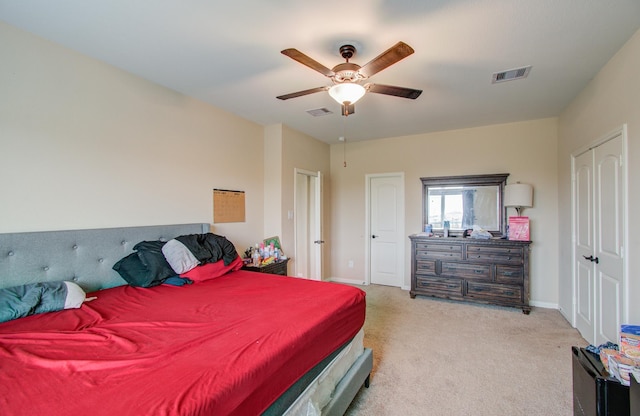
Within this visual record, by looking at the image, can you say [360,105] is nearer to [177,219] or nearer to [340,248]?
[177,219]

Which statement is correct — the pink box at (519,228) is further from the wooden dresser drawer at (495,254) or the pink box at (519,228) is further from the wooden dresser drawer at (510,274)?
the wooden dresser drawer at (510,274)

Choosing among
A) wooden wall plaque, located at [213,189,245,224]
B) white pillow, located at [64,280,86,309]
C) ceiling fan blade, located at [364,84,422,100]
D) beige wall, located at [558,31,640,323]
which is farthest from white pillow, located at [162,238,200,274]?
beige wall, located at [558,31,640,323]

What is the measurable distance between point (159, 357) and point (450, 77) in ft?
10.2

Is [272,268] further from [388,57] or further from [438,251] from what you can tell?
[388,57]

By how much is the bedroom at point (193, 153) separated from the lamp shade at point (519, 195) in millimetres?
285

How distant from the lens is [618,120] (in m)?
2.41

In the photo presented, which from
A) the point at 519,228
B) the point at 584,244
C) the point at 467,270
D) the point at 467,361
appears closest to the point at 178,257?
the point at 467,361

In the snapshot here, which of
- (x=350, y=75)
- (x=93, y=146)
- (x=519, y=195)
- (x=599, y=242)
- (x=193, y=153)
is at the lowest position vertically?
(x=599, y=242)

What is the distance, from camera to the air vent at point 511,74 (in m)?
2.66

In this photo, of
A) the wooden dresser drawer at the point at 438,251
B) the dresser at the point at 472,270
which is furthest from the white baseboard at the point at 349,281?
the wooden dresser drawer at the point at 438,251

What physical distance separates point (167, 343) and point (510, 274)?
4154 mm

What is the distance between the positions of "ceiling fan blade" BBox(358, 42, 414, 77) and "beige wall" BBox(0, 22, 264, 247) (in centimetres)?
209

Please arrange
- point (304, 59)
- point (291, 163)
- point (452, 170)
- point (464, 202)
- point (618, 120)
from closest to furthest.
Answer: point (304, 59)
point (618, 120)
point (291, 163)
point (464, 202)
point (452, 170)

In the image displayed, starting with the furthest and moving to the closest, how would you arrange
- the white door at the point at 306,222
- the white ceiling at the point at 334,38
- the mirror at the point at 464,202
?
the white door at the point at 306,222 → the mirror at the point at 464,202 → the white ceiling at the point at 334,38
